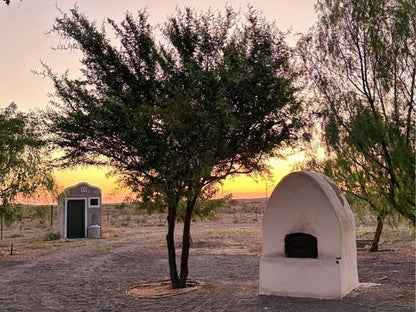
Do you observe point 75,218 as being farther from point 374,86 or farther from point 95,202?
point 374,86

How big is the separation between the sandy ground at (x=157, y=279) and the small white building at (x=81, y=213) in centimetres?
366

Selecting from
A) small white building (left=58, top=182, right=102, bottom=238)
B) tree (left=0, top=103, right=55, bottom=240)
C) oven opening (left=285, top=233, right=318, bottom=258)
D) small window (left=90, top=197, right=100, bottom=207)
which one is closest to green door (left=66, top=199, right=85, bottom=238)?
small white building (left=58, top=182, right=102, bottom=238)

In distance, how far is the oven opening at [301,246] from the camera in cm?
1095

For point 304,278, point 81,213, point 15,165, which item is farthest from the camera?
point 81,213

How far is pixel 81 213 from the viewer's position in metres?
31.0

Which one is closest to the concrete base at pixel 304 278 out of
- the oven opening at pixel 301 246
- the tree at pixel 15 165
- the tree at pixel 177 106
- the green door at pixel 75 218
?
the oven opening at pixel 301 246

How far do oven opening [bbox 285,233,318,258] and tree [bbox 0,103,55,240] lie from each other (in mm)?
13418

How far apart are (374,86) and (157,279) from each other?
29.0 feet

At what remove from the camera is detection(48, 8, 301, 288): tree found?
37.2 feet

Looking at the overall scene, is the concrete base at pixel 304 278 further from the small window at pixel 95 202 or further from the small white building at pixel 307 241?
the small window at pixel 95 202

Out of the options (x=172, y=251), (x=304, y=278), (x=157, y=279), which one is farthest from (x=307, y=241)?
(x=157, y=279)

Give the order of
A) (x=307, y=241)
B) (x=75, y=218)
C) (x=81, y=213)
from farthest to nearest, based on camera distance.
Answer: (x=81, y=213)
(x=75, y=218)
(x=307, y=241)

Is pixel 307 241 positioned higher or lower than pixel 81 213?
lower

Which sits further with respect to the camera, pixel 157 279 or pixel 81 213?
pixel 81 213
